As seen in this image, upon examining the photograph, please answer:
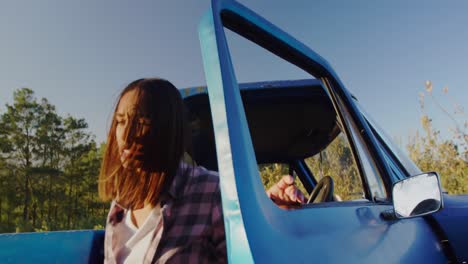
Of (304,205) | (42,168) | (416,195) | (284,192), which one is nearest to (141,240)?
(304,205)

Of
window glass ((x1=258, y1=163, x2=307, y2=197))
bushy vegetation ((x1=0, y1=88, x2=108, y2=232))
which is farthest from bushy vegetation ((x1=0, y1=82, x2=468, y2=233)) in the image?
window glass ((x1=258, y1=163, x2=307, y2=197))

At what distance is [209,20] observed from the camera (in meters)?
1.08

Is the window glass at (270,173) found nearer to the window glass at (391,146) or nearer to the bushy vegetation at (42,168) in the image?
the window glass at (391,146)

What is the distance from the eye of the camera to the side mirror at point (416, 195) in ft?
5.35

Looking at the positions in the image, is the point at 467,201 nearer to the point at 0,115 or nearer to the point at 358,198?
the point at 358,198

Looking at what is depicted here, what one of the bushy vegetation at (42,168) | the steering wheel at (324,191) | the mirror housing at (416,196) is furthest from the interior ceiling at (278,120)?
the bushy vegetation at (42,168)

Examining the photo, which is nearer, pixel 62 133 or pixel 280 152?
pixel 280 152

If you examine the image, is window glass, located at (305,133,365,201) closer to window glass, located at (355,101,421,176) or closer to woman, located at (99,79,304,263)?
window glass, located at (355,101,421,176)

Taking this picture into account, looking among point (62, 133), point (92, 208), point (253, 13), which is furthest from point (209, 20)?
point (92, 208)

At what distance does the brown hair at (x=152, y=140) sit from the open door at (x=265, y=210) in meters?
0.31

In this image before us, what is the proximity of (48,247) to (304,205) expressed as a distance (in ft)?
2.62

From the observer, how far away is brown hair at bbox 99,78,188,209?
1.32 m

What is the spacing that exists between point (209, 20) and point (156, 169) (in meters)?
0.49

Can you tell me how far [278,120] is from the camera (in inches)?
150
